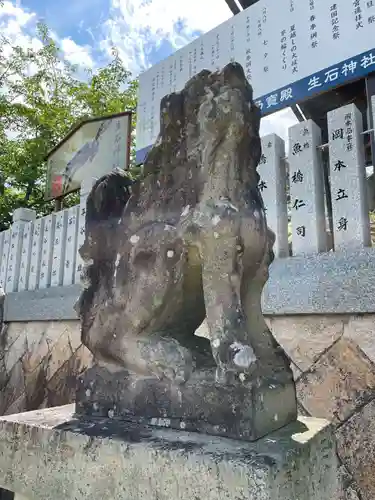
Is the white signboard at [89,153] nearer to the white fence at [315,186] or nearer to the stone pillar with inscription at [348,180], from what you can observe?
the white fence at [315,186]

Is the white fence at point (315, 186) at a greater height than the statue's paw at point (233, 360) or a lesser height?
greater

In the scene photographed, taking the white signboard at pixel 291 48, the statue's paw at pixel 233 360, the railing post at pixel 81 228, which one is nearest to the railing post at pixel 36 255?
the railing post at pixel 81 228

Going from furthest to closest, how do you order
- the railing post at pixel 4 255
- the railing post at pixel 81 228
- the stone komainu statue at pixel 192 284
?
the railing post at pixel 4 255, the railing post at pixel 81 228, the stone komainu statue at pixel 192 284

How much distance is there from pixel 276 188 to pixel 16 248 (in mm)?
3150

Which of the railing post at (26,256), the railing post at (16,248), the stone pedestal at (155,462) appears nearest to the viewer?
the stone pedestal at (155,462)

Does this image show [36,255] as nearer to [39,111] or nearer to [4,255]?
[4,255]

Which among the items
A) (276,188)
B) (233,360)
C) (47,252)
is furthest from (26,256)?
(233,360)

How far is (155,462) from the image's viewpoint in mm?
1097

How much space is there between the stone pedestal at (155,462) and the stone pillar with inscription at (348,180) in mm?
1262

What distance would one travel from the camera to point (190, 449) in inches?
41.9

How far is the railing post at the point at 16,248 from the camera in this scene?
449 cm

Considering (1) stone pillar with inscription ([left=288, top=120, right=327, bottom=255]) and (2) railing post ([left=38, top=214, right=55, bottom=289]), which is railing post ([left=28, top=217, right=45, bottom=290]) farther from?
(1) stone pillar with inscription ([left=288, top=120, right=327, bottom=255])

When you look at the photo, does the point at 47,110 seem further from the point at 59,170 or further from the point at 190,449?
the point at 190,449

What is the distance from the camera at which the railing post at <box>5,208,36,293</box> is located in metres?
4.49
